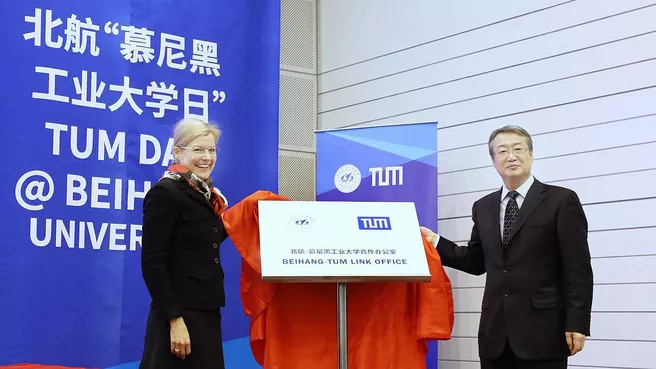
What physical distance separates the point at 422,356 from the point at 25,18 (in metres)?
2.50

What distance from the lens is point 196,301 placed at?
2947 mm

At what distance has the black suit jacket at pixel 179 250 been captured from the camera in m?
2.88

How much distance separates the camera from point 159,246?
2885mm

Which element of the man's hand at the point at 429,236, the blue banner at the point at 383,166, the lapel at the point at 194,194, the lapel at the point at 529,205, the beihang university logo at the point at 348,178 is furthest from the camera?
the beihang university logo at the point at 348,178

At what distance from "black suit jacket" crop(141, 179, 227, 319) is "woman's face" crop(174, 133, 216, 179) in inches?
4.0

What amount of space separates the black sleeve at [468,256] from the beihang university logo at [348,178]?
1.08 m

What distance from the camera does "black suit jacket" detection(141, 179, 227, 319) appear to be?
2.88m

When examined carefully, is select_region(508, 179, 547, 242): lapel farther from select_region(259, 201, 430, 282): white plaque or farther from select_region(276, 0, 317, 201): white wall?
select_region(276, 0, 317, 201): white wall

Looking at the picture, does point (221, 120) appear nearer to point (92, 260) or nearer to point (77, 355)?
point (92, 260)

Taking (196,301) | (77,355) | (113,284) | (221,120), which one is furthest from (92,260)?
(196,301)

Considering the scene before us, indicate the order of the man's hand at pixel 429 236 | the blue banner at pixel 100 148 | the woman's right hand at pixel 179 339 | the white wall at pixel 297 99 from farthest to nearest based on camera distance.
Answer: the white wall at pixel 297 99 → the blue banner at pixel 100 148 → the man's hand at pixel 429 236 → the woman's right hand at pixel 179 339

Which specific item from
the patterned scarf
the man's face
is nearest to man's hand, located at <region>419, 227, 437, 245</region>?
the man's face

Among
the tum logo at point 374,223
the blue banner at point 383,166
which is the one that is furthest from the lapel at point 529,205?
the blue banner at point 383,166

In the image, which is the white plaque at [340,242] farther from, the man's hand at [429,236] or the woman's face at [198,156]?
the woman's face at [198,156]
